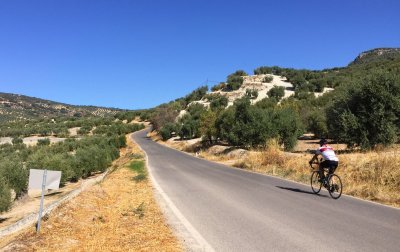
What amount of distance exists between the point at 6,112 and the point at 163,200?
514 ft

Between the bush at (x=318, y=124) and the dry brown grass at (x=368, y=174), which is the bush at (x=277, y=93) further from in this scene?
the dry brown grass at (x=368, y=174)

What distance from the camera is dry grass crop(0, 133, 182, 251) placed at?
6883 mm

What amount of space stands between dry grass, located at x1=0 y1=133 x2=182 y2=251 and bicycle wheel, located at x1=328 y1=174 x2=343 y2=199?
18.6ft

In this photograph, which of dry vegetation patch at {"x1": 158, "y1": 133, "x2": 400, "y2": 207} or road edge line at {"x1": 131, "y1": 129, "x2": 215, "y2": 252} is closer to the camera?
road edge line at {"x1": 131, "y1": 129, "x2": 215, "y2": 252}

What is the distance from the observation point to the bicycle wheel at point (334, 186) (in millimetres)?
12422

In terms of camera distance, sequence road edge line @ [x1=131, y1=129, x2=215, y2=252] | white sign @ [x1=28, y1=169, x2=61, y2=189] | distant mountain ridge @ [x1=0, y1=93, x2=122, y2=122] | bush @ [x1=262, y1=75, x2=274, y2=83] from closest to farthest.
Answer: road edge line @ [x1=131, y1=129, x2=215, y2=252], white sign @ [x1=28, y1=169, x2=61, y2=189], bush @ [x1=262, y1=75, x2=274, y2=83], distant mountain ridge @ [x1=0, y1=93, x2=122, y2=122]

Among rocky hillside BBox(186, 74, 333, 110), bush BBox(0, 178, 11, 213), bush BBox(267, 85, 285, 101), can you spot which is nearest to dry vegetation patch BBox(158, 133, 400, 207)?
bush BBox(0, 178, 11, 213)

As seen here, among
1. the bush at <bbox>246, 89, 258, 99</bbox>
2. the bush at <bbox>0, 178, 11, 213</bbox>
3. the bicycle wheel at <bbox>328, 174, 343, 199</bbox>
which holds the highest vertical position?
the bush at <bbox>246, 89, 258, 99</bbox>

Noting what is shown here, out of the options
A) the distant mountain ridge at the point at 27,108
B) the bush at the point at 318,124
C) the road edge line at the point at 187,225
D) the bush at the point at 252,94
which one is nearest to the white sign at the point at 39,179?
the road edge line at the point at 187,225

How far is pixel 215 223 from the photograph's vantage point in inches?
345

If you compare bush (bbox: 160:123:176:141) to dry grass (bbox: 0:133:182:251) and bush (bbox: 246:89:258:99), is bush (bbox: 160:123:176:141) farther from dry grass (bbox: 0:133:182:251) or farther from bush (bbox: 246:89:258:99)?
dry grass (bbox: 0:133:182:251)

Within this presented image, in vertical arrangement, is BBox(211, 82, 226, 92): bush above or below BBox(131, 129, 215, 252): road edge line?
above

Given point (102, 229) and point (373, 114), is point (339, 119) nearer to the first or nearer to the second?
point (373, 114)

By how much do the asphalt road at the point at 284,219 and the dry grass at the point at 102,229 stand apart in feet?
2.86
